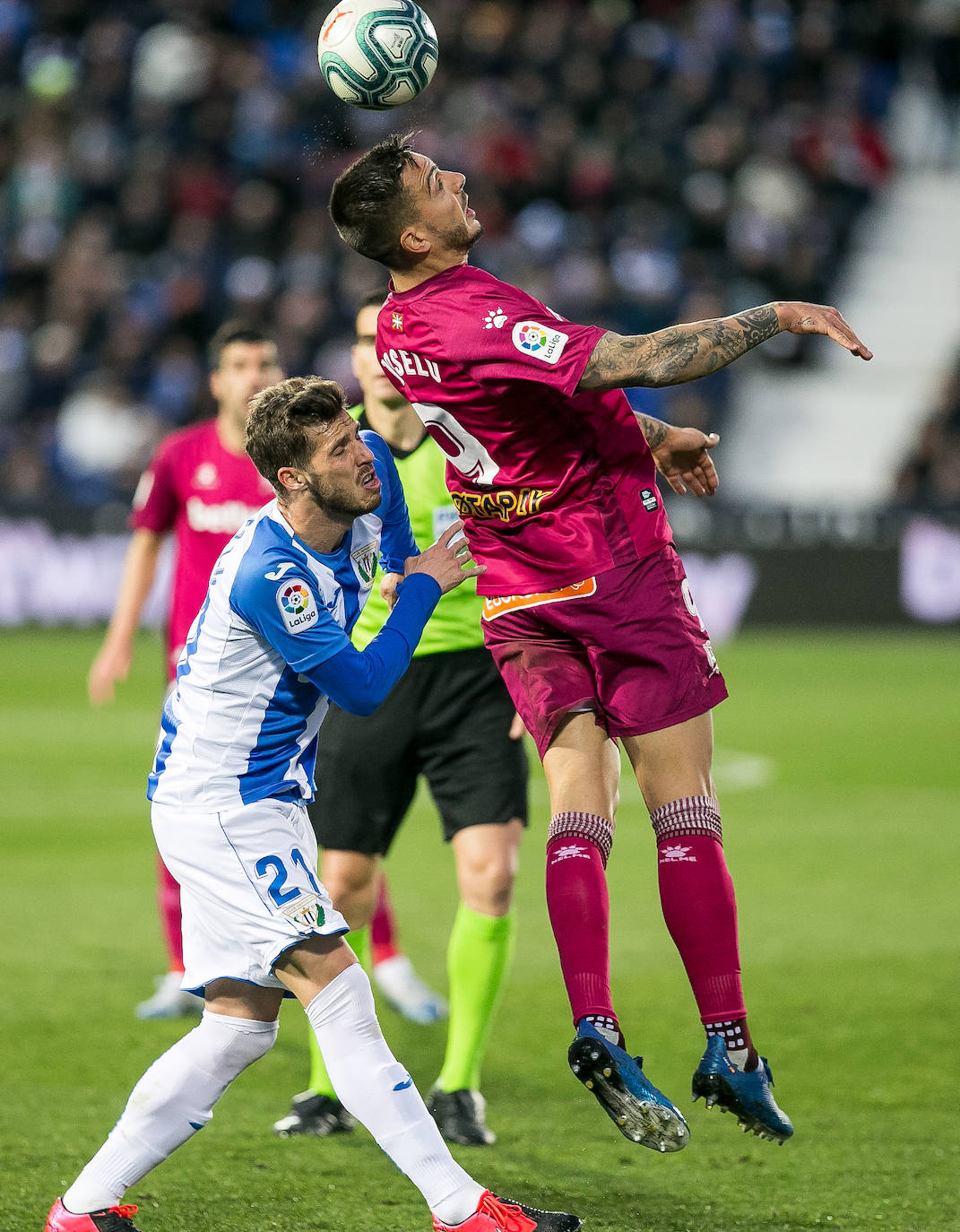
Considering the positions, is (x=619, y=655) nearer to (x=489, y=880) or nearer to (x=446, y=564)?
(x=446, y=564)

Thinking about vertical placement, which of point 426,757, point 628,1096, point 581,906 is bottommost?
point 628,1096

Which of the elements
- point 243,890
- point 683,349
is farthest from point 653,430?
point 243,890

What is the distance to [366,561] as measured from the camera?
4.04 metres

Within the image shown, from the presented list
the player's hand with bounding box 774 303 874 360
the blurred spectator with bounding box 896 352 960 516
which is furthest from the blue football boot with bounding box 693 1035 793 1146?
the blurred spectator with bounding box 896 352 960 516

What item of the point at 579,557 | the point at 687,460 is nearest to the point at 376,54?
the point at 687,460

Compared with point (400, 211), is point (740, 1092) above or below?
below

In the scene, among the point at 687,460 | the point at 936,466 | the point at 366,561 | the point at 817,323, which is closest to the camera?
the point at 817,323

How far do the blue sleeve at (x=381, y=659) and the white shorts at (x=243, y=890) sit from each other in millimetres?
308

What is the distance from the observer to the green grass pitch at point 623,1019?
4.29 m

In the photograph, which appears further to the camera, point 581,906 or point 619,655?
point 619,655

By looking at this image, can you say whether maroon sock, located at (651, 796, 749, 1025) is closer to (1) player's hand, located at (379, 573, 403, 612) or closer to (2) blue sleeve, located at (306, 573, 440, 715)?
(2) blue sleeve, located at (306, 573, 440, 715)

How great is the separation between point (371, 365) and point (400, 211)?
136 centimetres

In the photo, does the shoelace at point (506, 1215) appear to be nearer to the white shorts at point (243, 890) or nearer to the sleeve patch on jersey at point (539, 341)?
the white shorts at point (243, 890)

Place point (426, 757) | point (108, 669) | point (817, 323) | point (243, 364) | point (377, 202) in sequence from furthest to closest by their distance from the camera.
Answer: point (108, 669) < point (243, 364) < point (426, 757) < point (377, 202) < point (817, 323)
